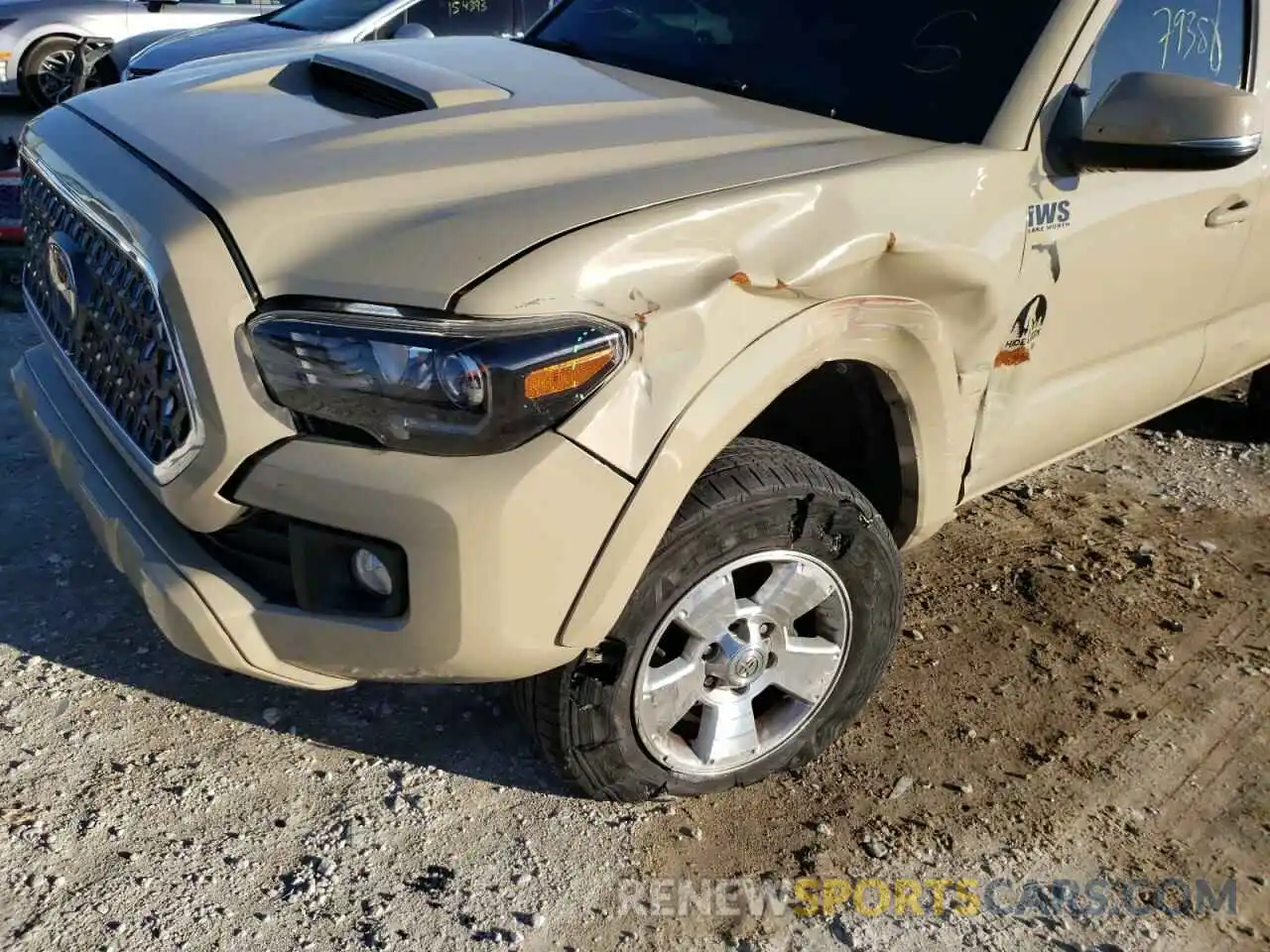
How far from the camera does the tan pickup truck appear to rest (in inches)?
78.1

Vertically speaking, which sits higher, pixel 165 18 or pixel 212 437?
pixel 212 437

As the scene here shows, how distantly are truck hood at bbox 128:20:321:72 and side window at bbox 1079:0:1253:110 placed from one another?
18.0 ft

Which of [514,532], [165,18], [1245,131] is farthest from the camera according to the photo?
[165,18]

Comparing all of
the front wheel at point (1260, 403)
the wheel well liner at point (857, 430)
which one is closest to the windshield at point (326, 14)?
the front wheel at point (1260, 403)

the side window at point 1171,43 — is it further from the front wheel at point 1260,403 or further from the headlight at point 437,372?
the front wheel at point 1260,403

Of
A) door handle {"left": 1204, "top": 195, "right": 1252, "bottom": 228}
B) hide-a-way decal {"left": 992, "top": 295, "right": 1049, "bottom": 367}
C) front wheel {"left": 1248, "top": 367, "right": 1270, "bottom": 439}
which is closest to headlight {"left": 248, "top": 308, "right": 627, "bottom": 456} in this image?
hide-a-way decal {"left": 992, "top": 295, "right": 1049, "bottom": 367}

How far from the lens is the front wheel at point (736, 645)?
2.34 m

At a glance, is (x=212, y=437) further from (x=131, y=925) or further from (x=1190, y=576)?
(x=1190, y=576)

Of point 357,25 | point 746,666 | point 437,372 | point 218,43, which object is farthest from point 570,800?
point 218,43

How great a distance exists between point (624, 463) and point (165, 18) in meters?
9.03

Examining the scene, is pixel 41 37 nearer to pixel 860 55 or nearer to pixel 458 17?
pixel 458 17

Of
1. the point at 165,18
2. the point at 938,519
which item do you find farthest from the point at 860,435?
the point at 165,18

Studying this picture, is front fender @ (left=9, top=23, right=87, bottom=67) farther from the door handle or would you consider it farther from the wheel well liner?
the door handle

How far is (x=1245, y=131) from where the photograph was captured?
2611 millimetres
